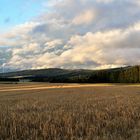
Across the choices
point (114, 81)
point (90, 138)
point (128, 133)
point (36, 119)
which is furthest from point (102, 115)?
point (114, 81)

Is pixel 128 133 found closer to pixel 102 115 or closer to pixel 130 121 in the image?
pixel 130 121

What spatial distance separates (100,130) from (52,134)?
1741 millimetres

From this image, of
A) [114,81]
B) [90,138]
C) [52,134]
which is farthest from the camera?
[114,81]

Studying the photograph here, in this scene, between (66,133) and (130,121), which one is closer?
(66,133)

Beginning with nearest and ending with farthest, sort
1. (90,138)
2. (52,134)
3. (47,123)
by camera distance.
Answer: (90,138) < (52,134) < (47,123)

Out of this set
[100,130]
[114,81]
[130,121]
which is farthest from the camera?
[114,81]

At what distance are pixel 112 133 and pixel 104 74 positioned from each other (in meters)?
133

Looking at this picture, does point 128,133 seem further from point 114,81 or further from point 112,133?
point 114,81

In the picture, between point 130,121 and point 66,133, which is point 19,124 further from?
point 130,121

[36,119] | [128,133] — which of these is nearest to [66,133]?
[128,133]

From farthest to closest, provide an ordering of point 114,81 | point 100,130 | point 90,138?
point 114,81
point 100,130
point 90,138

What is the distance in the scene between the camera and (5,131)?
11523 millimetres

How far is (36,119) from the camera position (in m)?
14.2

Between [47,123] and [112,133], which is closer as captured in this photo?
[112,133]
